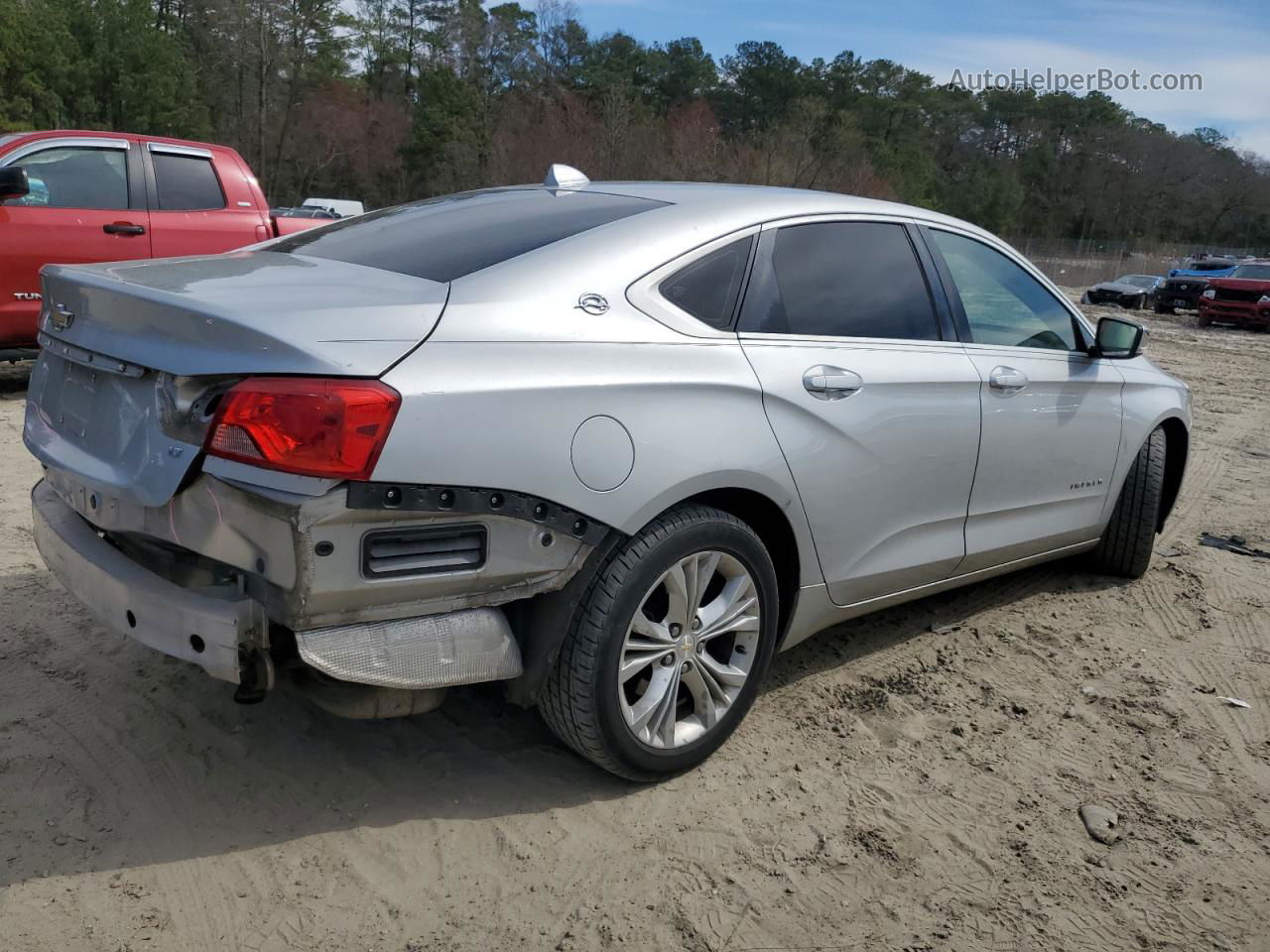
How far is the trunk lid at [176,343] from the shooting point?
224cm

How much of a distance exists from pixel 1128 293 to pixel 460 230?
102 feet

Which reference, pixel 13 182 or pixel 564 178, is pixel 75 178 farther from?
pixel 564 178

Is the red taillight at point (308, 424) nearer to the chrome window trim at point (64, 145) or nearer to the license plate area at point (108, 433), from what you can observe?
the license plate area at point (108, 433)

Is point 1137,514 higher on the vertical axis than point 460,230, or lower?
lower

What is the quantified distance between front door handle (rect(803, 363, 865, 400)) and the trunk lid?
109 cm

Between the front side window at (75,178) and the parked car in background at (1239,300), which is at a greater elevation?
the front side window at (75,178)

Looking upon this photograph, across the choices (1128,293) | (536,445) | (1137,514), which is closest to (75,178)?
(536,445)

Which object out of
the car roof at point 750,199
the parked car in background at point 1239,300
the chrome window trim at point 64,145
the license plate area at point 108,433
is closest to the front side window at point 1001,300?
the car roof at point 750,199

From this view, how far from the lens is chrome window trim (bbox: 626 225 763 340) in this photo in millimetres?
2762

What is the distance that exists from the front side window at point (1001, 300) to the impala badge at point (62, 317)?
274 centimetres

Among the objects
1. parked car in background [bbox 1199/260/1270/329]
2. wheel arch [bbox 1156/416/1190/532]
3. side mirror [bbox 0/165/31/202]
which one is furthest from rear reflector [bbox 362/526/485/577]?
parked car in background [bbox 1199/260/1270/329]

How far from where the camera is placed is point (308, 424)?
7.11 feet

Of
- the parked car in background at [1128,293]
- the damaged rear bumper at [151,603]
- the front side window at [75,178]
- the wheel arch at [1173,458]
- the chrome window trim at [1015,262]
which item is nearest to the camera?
the damaged rear bumper at [151,603]

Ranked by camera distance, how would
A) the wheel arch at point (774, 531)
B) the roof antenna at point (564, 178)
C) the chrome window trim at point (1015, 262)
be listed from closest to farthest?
the wheel arch at point (774, 531) < the roof antenna at point (564, 178) < the chrome window trim at point (1015, 262)
